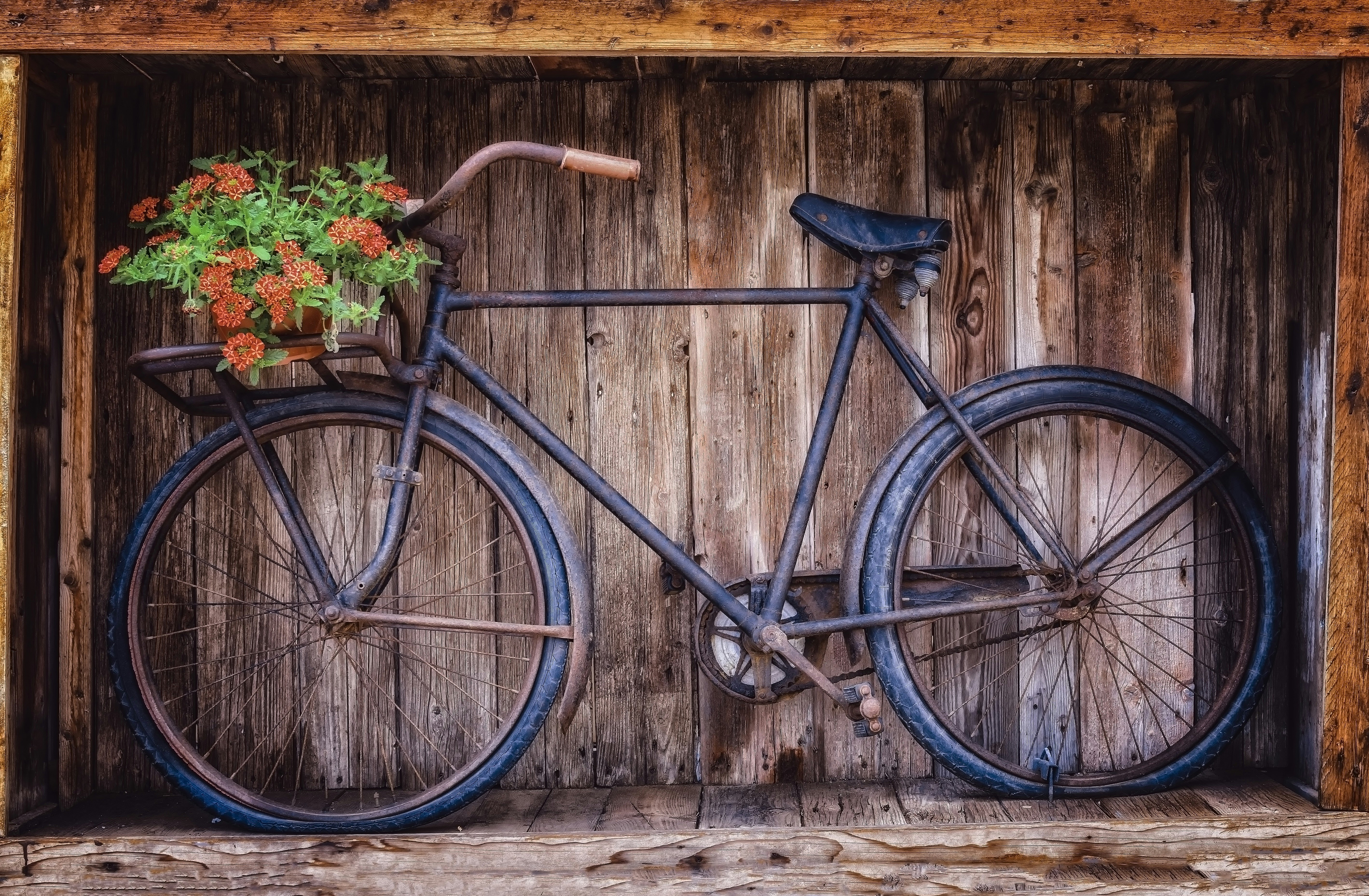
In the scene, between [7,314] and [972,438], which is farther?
[972,438]

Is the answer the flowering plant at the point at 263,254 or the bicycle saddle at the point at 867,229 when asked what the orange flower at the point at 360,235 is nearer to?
the flowering plant at the point at 263,254

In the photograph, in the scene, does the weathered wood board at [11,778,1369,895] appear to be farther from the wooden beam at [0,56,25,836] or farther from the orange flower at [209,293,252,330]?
the orange flower at [209,293,252,330]

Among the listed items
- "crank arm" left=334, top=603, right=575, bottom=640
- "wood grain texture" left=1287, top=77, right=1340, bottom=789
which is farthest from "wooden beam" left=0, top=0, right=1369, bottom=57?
"crank arm" left=334, top=603, right=575, bottom=640

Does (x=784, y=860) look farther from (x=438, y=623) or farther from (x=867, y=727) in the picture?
(x=438, y=623)

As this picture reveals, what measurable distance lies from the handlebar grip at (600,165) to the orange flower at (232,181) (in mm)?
585

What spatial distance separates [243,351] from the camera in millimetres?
1796

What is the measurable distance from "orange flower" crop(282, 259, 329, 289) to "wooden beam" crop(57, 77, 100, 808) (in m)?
0.81

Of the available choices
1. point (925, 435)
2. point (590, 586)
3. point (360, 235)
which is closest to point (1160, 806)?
point (925, 435)

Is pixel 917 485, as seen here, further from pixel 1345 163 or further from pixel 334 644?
pixel 334 644

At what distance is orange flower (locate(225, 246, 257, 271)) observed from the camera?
1.78 metres

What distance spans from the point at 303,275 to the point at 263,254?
0.09 metres

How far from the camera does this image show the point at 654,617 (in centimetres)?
236

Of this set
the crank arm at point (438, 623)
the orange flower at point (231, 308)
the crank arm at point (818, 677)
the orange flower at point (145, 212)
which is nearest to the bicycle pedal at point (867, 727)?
the crank arm at point (818, 677)

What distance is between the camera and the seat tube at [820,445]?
2.10 metres
